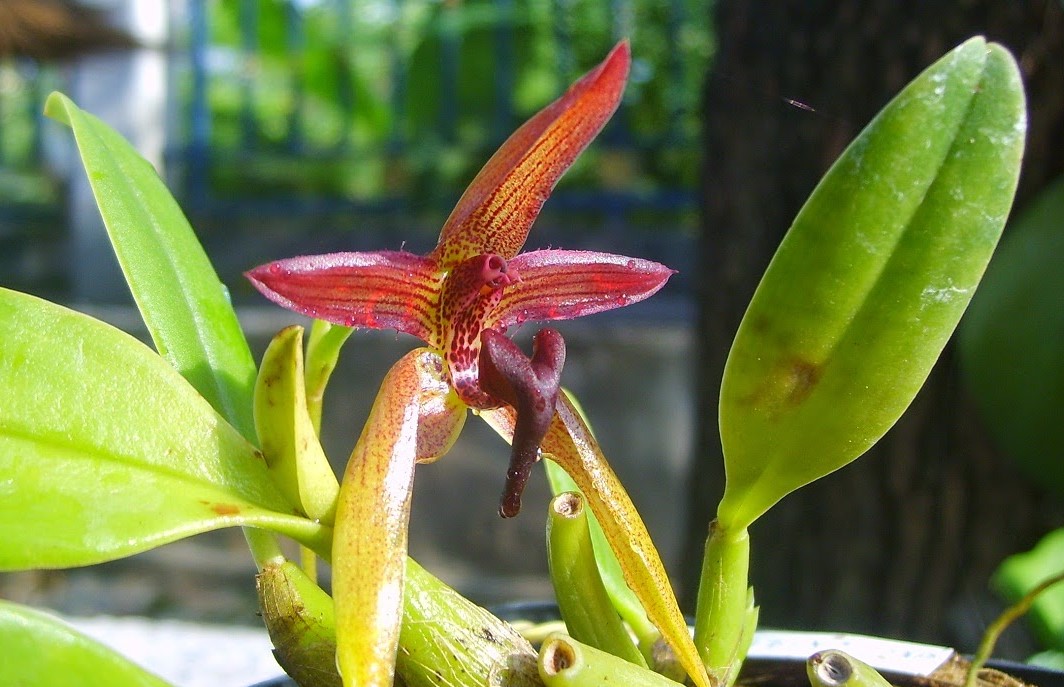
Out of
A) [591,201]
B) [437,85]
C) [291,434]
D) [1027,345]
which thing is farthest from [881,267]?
[437,85]

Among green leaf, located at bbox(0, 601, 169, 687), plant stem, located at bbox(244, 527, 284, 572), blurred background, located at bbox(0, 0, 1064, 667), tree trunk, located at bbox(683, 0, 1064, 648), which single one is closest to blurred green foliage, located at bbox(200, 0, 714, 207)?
blurred background, located at bbox(0, 0, 1064, 667)

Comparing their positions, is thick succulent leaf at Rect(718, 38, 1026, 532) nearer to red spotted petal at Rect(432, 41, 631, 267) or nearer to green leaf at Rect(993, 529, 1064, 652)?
red spotted petal at Rect(432, 41, 631, 267)

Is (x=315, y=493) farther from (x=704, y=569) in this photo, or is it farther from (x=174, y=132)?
(x=174, y=132)

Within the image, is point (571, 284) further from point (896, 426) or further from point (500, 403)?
point (896, 426)

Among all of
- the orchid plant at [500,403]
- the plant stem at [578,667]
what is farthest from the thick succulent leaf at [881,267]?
the plant stem at [578,667]

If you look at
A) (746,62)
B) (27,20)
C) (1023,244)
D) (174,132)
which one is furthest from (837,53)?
(27,20)

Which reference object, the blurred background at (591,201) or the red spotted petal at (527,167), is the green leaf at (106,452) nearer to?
the red spotted petal at (527,167)
